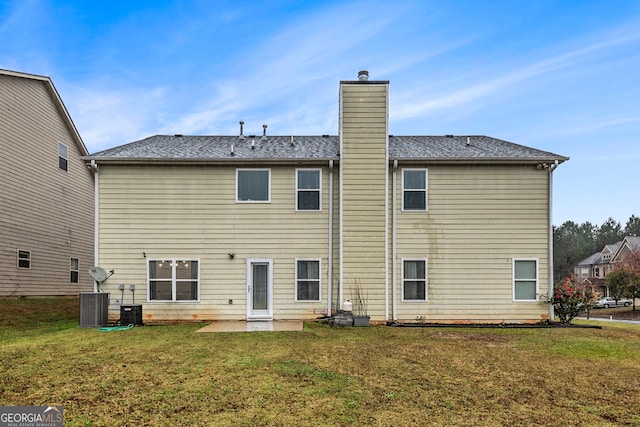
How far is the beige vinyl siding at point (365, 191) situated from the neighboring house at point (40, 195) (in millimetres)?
11644

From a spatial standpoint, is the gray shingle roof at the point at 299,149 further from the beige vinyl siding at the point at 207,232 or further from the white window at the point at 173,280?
the white window at the point at 173,280

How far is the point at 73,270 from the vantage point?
17.3 m

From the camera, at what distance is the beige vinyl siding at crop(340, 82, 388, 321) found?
11133 mm

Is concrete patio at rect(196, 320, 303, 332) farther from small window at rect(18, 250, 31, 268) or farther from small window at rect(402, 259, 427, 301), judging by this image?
small window at rect(18, 250, 31, 268)

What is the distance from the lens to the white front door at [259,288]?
11.2m

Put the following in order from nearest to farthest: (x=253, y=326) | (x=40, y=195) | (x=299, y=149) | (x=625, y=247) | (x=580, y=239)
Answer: (x=253, y=326) < (x=299, y=149) < (x=40, y=195) < (x=625, y=247) < (x=580, y=239)

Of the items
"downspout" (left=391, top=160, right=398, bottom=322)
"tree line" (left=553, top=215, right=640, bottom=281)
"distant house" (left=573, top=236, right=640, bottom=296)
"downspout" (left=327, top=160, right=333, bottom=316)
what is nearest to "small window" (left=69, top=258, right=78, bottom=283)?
"downspout" (left=327, top=160, right=333, bottom=316)

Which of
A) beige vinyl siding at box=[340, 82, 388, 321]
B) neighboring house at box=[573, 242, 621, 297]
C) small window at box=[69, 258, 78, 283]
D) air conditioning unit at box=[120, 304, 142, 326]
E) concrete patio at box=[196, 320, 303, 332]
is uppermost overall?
beige vinyl siding at box=[340, 82, 388, 321]

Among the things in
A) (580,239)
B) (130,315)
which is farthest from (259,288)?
(580,239)

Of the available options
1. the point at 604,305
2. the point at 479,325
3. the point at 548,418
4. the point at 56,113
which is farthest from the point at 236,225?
the point at 604,305

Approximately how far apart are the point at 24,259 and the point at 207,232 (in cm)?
811

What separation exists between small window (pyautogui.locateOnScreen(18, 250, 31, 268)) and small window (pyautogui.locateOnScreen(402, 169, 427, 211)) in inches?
531

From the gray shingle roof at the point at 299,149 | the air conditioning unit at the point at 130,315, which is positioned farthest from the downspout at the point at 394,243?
the air conditioning unit at the point at 130,315

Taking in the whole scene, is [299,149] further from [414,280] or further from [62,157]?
[62,157]
